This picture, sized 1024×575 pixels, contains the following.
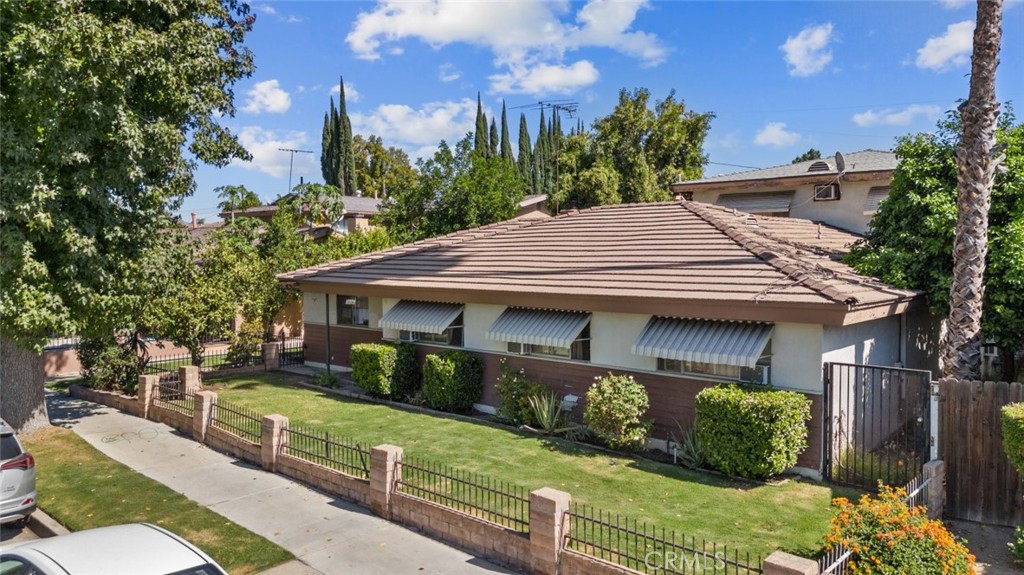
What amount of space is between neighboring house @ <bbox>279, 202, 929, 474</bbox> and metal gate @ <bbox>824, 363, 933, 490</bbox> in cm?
31

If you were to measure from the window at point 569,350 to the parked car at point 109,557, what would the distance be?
963cm

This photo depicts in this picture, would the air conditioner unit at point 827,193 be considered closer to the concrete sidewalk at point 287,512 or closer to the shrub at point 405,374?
the shrub at point 405,374

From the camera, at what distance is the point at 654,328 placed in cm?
1331

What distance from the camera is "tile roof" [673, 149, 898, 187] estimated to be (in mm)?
21828

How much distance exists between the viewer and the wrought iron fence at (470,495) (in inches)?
364

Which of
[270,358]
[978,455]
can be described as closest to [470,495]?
[978,455]

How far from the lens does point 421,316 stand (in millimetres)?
17953

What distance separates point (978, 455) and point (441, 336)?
12.3 m

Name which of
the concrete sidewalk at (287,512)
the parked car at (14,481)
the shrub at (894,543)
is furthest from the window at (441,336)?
the shrub at (894,543)

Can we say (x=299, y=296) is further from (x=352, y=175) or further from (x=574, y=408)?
(x=352, y=175)

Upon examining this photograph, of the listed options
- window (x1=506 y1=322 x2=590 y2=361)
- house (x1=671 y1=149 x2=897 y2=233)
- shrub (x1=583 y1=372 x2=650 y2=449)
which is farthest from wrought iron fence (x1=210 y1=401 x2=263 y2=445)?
house (x1=671 y1=149 x2=897 y2=233)

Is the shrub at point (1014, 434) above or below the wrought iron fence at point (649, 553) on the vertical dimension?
above

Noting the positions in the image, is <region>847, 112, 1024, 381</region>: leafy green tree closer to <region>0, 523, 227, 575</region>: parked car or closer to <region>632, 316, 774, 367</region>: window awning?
<region>632, 316, 774, 367</region>: window awning

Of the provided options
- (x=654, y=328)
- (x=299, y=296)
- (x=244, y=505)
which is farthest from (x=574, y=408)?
(x=299, y=296)
